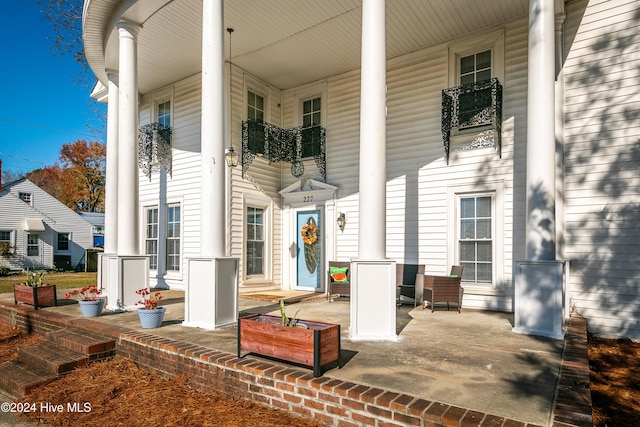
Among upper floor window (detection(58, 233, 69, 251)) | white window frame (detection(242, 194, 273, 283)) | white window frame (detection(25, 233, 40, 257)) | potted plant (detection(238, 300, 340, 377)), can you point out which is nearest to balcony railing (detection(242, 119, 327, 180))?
white window frame (detection(242, 194, 273, 283))

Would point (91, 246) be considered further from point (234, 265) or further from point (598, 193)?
point (598, 193)

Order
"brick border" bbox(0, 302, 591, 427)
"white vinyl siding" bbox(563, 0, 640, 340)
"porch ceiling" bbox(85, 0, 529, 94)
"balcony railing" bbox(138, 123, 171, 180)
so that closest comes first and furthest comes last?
1. "brick border" bbox(0, 302, 591, 427)
2. "white vinyl siding" bbox(563, 0, 640, 340)
3. "porch ceiling" bbox(85, 0, 529, 94)
4. "balcony railing" bbox(138, 123, 171, 180)

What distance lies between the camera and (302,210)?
9.68 meters

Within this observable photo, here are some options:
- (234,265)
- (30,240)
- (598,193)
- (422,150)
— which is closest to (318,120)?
(422,150)

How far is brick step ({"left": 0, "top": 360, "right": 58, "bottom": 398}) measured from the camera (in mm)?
4059

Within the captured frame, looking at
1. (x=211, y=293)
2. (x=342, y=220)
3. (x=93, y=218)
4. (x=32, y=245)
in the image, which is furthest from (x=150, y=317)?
(x=93, y=218)

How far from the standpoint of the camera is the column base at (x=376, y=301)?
446 centimetres

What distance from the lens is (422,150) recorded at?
26.0ft

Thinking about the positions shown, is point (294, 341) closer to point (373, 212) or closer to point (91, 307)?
point (373, 212)

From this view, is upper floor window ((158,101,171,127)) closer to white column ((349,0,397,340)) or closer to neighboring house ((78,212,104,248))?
white column ((349,0,397,340))

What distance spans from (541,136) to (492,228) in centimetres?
245

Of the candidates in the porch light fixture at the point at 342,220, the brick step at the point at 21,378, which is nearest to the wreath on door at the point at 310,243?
the porch light fixture at the point at 342,220

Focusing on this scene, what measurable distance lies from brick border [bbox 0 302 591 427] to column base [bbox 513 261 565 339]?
0.93 feet

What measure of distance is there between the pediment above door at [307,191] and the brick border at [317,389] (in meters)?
5.26
